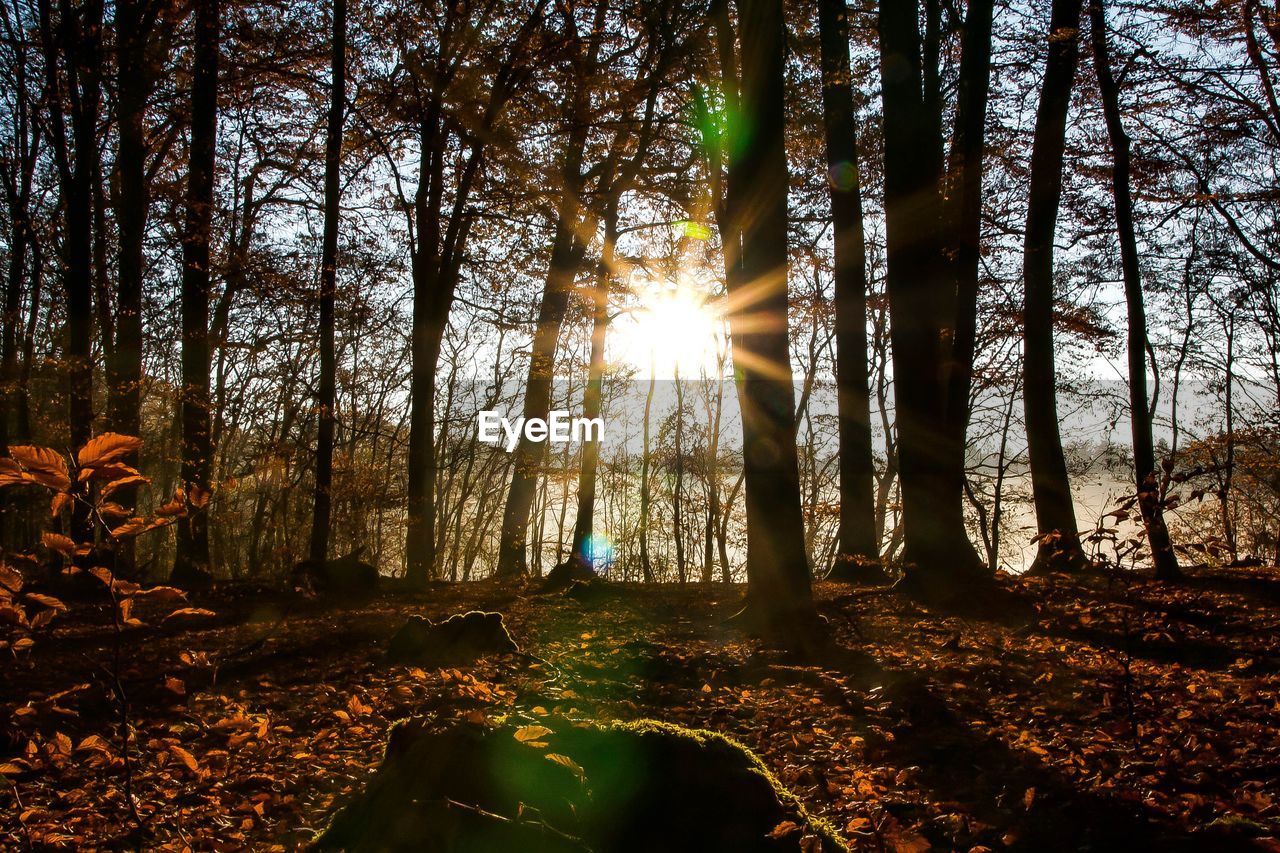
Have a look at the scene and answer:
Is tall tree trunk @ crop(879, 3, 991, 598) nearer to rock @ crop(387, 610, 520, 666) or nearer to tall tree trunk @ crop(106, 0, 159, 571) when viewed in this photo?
rock @ crop(387, 610, 520, 666)

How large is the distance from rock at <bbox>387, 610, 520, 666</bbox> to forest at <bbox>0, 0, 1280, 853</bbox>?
37 mm

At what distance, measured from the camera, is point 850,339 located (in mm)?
10617

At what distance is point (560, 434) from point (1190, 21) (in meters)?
18.0

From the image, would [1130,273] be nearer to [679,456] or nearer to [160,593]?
[160,593]

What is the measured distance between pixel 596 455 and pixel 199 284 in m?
6.90

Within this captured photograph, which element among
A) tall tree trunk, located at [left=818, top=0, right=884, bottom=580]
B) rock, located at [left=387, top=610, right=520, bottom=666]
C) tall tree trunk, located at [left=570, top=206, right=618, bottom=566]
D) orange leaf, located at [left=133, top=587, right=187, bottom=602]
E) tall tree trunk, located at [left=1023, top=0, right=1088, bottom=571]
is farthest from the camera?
tall tree trunk, located at [left=570, top=206, right=618, bottom=566]

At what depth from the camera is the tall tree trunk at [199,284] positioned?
10.4 metres

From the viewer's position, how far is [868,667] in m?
5.67

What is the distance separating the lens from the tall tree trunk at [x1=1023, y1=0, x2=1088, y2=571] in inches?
370

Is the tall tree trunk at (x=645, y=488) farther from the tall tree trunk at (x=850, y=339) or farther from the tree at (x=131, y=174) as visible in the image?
the tree at (x=131, y=174)

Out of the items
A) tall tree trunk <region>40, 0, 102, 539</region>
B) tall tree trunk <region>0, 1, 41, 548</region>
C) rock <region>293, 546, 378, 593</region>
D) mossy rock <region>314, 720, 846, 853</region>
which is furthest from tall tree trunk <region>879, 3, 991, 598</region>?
tall tree trunk <region>0, 1, 41, 548</region>

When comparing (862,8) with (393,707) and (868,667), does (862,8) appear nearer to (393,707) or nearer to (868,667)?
(868,667)

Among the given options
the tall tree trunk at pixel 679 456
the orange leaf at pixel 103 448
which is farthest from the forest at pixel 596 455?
the tall tree trunk at pixel 679 456

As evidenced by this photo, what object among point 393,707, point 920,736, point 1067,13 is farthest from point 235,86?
point 920,736
